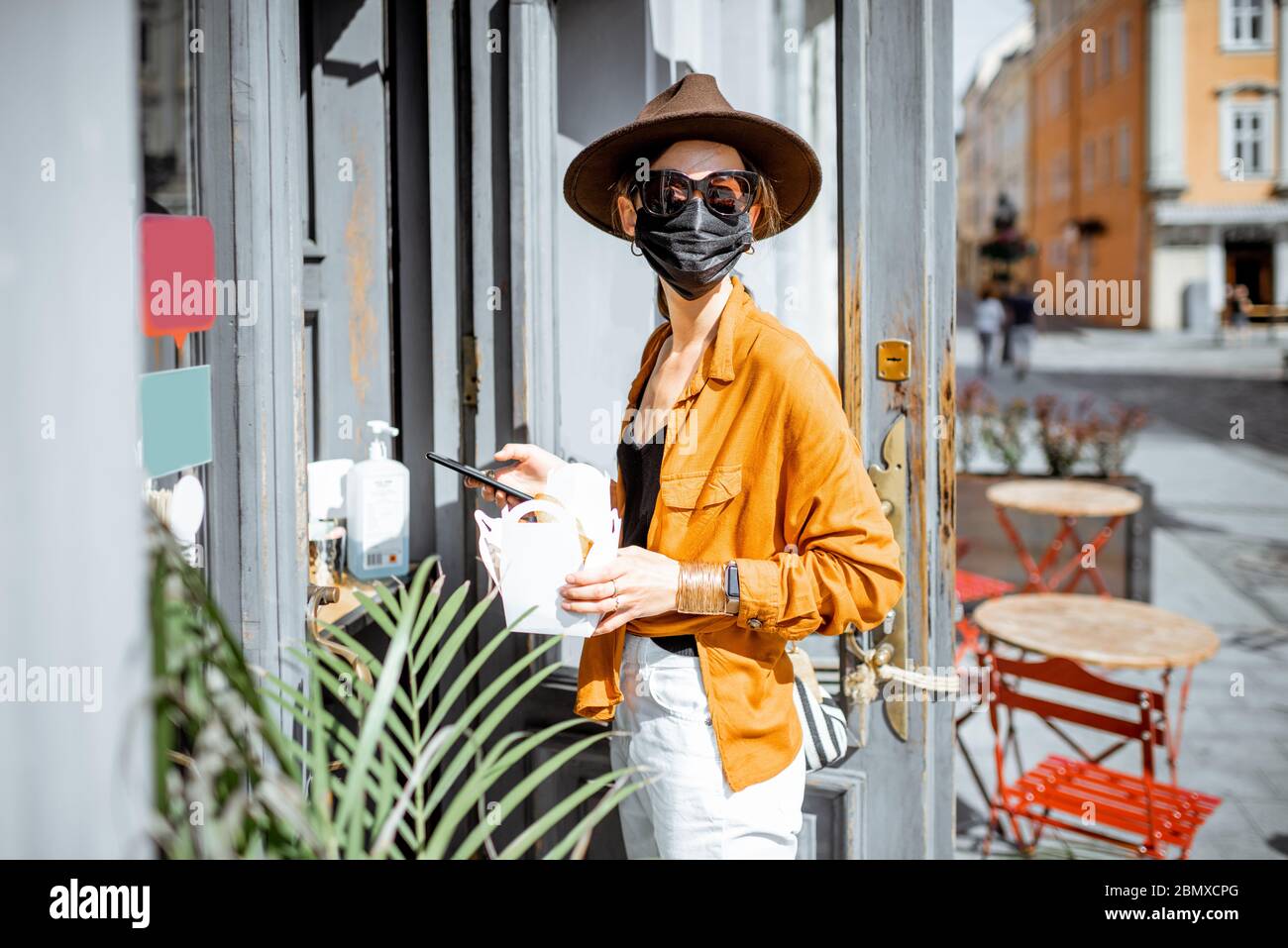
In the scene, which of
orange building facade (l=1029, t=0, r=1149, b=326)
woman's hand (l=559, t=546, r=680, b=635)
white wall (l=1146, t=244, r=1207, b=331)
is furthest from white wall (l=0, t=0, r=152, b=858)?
white wall (l=1146, t=244, r=1207, b=331)

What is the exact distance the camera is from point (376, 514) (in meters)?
2.58

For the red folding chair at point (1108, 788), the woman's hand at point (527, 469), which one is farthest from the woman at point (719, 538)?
the red folding chair at point (1108, 788)

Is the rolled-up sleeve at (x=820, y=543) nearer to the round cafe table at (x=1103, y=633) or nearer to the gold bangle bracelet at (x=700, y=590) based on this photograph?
the gold bangle bracelet at (x=700, y=590)

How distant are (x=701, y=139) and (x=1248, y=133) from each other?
1880 centimetres

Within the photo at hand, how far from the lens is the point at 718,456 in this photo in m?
1.93

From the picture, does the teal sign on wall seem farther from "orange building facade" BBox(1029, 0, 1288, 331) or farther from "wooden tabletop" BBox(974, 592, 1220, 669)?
"orange building facade" BBox(1029, 0, 1288, 331)

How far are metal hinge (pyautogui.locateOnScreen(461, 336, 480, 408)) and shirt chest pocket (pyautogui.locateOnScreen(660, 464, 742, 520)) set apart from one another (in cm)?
79

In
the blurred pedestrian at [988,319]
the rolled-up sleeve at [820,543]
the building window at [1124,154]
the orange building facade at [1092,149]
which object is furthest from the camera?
the building window at [1124,154]

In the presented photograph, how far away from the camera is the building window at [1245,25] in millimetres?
9469

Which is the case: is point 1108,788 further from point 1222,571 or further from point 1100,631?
point 1222,571

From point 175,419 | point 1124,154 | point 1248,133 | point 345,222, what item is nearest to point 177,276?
point 175,419

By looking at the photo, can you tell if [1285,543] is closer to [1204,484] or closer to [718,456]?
[1204,484]

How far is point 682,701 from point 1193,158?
20240 millimetres

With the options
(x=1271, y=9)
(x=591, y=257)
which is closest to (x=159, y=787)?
(x=591, y=257)
